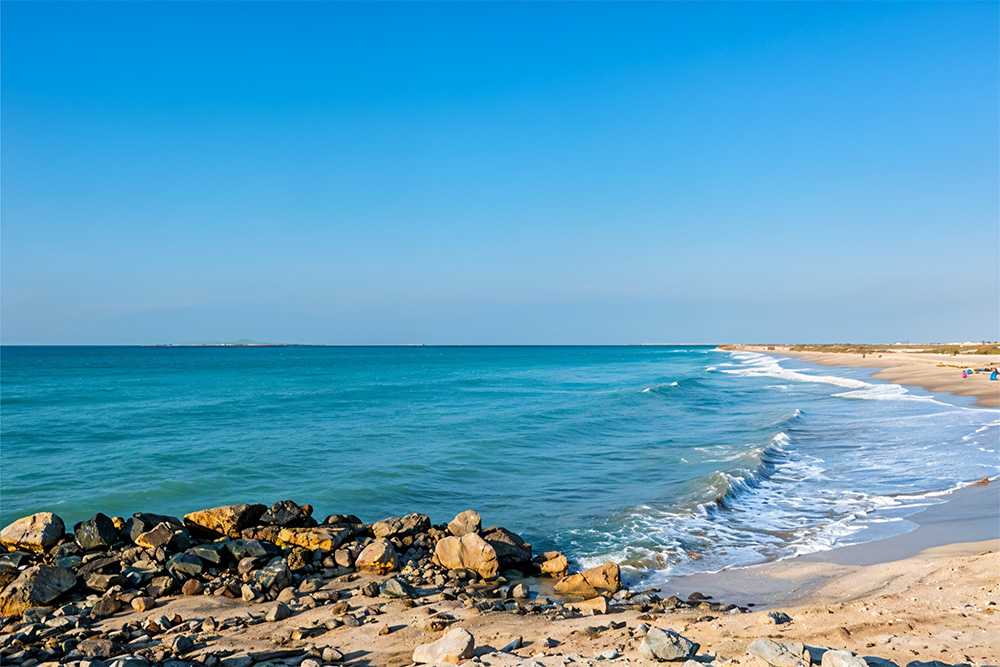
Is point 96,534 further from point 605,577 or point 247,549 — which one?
point 605,577

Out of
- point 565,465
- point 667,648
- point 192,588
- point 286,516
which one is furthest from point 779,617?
point 565,465

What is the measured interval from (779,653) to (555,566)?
5190 mm

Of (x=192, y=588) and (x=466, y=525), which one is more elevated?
(x=466, y=525)

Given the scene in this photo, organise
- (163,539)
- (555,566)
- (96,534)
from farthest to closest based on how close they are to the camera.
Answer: (96,534) < (163,539) < (555,566)

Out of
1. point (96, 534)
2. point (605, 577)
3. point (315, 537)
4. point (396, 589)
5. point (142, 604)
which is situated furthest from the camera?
point (315, 537)

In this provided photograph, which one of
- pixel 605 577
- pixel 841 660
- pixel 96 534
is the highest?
pixel 841 660

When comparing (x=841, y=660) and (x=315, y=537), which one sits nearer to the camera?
(x=841, y=660)

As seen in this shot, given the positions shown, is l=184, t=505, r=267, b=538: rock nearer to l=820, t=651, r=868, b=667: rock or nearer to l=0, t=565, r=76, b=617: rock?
l=0, t=565, r=76, b=617: rock

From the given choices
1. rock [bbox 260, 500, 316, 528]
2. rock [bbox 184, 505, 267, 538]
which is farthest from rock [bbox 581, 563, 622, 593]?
rock [bbox 184, 505, 267, 538]

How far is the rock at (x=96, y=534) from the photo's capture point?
10.5 metres

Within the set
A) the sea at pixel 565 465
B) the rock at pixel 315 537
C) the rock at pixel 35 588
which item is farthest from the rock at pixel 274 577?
the sea at pixel 565 465

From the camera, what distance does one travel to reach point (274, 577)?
30.3ft

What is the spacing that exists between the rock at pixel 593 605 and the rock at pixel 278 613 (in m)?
3.78

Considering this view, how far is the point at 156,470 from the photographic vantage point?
1850cm
